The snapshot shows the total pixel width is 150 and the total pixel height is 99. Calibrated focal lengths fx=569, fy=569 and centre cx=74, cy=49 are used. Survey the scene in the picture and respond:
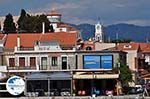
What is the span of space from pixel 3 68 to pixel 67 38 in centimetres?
1036

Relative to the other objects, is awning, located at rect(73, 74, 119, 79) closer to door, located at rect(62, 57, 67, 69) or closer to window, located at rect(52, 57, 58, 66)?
door, located at rect(62, 57, 67, 69)

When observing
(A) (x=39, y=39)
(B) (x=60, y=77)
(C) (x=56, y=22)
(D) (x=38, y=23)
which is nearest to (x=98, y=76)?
(B) (x=60, y=77)

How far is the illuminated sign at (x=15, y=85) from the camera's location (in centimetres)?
5003

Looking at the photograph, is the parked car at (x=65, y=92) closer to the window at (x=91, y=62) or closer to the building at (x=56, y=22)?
the window at (x=91, y=62)

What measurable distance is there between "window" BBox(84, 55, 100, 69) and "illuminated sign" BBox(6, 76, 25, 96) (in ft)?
71.3

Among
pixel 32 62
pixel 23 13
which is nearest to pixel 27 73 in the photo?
pixel 32 62

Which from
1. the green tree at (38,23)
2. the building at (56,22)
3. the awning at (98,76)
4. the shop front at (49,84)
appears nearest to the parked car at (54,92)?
the shop front at (49,84)

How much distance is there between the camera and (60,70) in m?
70.4

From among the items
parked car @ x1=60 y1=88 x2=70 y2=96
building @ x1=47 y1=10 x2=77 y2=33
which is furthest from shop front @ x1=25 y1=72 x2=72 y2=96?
building @ x1=47 y1=10 x2=77 y2=33

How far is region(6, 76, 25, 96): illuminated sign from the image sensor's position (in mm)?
50031

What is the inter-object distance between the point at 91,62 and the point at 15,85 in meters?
21.9

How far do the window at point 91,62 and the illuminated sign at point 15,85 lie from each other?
21747 millimetres

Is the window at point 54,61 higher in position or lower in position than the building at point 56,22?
lower

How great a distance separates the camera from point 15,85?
167 feet
